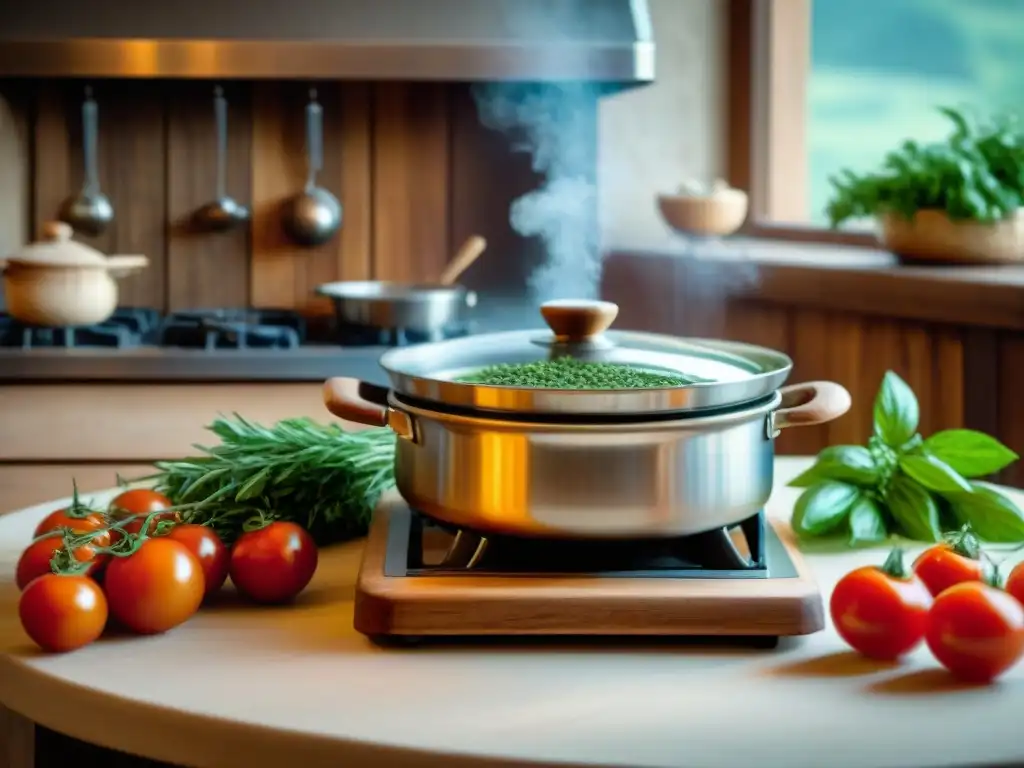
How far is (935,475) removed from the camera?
1306mm

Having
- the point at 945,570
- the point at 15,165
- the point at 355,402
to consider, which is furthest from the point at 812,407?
the point at 15,165

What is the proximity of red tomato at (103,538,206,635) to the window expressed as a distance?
2097mm

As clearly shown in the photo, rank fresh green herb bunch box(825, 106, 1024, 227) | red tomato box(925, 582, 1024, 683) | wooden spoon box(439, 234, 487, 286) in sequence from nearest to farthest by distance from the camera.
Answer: red tomato box(925, 582, 1024, 683)
fresh green herb bunch box(825, 106, 1024, 227)
wooden spoon box(439, 234, 487, 286)

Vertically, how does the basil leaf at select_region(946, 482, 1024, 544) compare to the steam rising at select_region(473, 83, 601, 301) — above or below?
below

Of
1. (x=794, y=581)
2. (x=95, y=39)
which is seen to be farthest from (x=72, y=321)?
(x=794, y=581)

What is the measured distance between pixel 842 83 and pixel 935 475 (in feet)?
6.81

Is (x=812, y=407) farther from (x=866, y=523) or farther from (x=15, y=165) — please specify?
(x=15, y=165)

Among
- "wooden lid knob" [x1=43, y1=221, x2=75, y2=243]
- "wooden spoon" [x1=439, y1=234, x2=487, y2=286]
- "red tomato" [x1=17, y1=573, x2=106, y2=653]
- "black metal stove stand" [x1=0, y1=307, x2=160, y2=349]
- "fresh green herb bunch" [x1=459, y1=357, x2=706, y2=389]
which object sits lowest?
"red tomato" [x1=17, y1=573, x2=106, y2=653]

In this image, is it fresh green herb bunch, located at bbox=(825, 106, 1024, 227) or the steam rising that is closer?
fresh green herb bunch, located at bbox=(825, 106, 1024, 227)

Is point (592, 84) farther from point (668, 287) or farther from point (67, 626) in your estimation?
point (67, 626)

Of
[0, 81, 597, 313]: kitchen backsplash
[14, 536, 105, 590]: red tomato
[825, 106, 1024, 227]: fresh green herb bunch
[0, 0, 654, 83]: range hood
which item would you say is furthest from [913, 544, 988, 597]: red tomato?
[0, 81, 597, 313]: kitchen backsplash

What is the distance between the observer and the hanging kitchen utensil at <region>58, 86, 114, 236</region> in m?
3.00

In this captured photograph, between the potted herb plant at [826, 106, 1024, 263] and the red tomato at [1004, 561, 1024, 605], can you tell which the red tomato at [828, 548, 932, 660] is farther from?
the potted herb plant at [826, 106, 1024, 263]

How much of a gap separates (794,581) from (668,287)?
6.87ft
